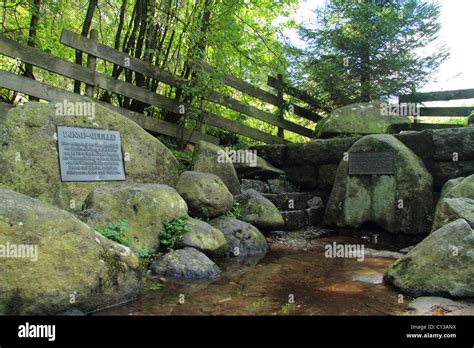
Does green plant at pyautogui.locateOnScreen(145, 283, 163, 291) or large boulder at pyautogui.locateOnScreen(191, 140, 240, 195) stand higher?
large boulder at pyautogui.locateOnScreen(191, 140, 240, 195)

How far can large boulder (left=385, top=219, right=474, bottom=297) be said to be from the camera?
136 inches

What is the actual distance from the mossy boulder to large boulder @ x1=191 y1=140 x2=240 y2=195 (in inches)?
72.5

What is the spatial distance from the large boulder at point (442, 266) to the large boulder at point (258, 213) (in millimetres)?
2849

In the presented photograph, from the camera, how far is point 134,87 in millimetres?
7363

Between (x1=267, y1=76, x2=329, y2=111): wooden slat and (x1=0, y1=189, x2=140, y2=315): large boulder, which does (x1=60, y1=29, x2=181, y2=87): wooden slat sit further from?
(x1=0, y1=189, x2=140, y2=315): large boulder

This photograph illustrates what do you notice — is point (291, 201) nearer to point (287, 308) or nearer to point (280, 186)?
point (280, 186)

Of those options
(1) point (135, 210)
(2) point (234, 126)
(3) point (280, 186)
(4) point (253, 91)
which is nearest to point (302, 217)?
(3) point (280, 186)

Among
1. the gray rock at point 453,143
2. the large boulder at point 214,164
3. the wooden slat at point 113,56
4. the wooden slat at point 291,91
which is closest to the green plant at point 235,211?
the large boulder at point 214,164

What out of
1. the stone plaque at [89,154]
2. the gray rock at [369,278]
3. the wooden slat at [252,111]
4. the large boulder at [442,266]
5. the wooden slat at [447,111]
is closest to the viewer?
the large boulder at [442,266]

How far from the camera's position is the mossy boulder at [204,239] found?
189 inches

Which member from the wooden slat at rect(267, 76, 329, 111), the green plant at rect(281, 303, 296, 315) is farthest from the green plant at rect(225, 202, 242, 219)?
the wooden slat at rect(267, 76, 329, 111)

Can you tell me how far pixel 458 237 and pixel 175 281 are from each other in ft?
9.81

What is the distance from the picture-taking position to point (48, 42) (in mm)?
7578

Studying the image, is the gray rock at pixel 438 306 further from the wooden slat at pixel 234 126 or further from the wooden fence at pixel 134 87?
the wooden slat at pixel 234 126
